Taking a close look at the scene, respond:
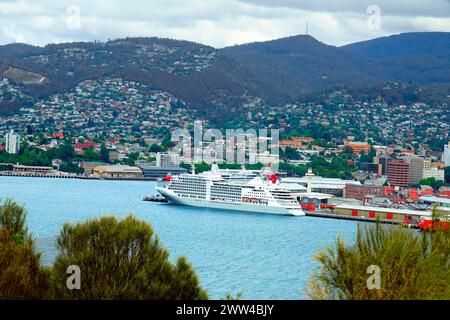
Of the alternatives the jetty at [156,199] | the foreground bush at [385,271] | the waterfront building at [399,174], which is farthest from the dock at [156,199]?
the foreground bush at [385,271]

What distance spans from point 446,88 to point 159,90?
21649mm

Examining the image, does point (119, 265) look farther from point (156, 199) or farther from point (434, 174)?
point (434, 174)

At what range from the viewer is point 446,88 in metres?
91.8

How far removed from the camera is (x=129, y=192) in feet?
132

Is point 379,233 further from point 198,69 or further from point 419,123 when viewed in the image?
point 198,69

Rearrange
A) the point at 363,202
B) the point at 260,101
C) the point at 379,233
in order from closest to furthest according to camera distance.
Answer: the point at 379,233
the point at 363,202
the point at 260,101

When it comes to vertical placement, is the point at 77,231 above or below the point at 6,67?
below

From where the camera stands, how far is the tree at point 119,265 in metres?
8.96

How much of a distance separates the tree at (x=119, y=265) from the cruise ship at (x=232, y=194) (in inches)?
952

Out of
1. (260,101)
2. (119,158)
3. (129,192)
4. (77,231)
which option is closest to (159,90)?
(260,101)

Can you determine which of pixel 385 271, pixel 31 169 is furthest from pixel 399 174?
pixel 385 271

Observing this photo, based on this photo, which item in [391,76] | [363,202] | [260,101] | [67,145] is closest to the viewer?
[363,202]

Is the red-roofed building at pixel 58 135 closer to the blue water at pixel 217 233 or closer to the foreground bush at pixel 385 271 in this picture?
the blue water at pixel 217 233
